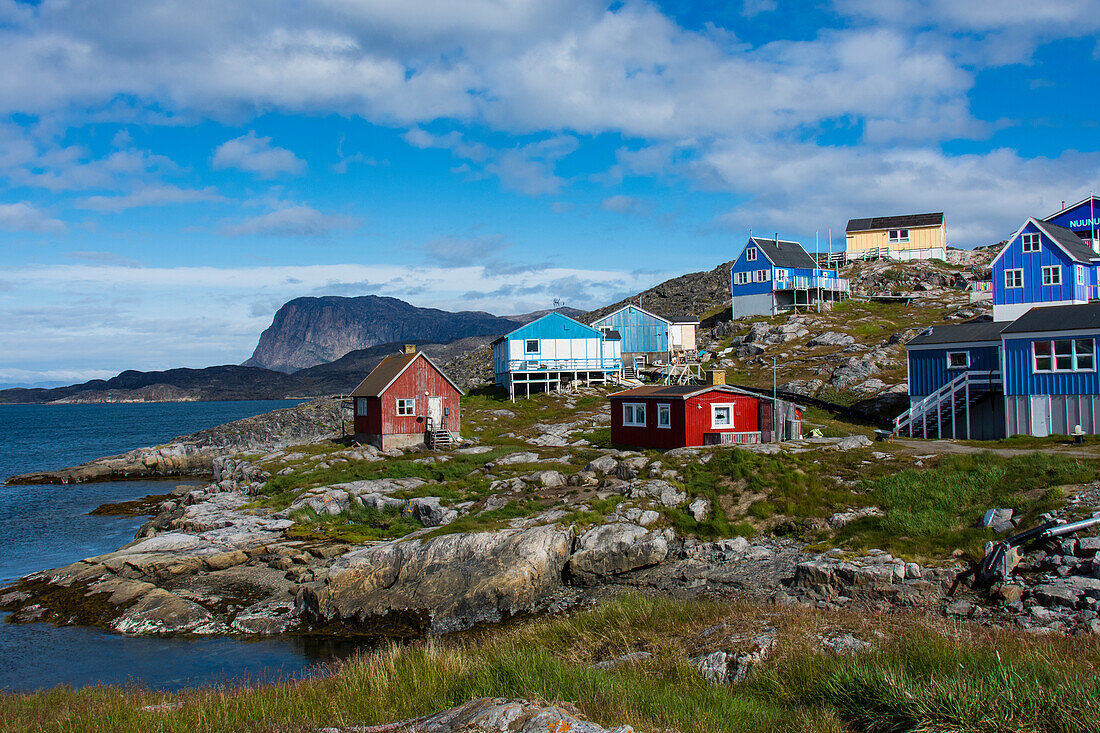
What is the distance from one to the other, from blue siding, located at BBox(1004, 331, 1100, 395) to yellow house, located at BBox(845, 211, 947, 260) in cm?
6247

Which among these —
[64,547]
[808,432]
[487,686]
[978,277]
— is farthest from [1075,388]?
[978,277]

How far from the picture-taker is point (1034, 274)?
5316 cm

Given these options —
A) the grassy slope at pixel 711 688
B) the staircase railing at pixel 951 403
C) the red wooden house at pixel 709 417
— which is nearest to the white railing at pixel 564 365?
the red wooden house at pixel 709 417

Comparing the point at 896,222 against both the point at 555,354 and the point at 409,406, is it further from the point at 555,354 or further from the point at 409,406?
the point at 409,406

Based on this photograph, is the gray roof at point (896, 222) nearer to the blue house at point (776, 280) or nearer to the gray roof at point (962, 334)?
the blue house at point (776, 280)

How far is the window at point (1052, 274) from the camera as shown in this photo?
52.3 metres

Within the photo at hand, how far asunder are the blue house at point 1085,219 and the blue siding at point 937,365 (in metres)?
33.0

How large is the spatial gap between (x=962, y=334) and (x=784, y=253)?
39.9 metres

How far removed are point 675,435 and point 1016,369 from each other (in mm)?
16536

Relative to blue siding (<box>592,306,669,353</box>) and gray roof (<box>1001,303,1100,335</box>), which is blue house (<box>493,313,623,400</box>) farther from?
gray roof (<box>1001,303,1100,335</box>)

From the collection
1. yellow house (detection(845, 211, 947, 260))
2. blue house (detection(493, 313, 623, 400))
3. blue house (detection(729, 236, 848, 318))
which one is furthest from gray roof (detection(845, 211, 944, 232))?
blue house (detection(493, 313, 623, 400))

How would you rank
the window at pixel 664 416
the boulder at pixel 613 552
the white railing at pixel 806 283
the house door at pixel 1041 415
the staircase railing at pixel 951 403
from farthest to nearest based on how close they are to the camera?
the white railing at pixel 806 283 < the staircase railing at pixel 951 403 < the window at pixel 664 416 < the house door at pixel 1041 415 < the boulder at pixel 613 552

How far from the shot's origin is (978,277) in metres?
83.7

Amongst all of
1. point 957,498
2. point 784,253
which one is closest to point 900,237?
point 784,253
